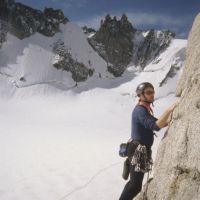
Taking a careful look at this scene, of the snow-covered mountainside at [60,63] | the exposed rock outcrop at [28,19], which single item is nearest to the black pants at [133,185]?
the snow-covered mountainside at [60,63]

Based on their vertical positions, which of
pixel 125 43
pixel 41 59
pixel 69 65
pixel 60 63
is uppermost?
pixel 125 43

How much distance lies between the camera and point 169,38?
71438 mm

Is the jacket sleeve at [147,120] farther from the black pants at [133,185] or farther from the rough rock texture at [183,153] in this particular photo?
the black pants at [133,185]

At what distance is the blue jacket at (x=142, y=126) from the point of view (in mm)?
5656

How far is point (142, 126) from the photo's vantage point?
5.86m

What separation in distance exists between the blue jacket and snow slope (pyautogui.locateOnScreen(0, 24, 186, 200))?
14.3ft

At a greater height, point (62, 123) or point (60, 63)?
point (60, 63)

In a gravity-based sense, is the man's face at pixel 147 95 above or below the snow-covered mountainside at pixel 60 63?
below

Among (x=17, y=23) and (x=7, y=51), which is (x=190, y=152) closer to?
(x=7, y=51)

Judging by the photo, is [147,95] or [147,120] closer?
[147,120]

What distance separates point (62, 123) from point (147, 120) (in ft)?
101

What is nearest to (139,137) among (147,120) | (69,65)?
(147,120)

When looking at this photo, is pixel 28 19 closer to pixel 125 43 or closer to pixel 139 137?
pixel 125 43

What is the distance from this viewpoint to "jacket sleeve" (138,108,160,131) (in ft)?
18.1
